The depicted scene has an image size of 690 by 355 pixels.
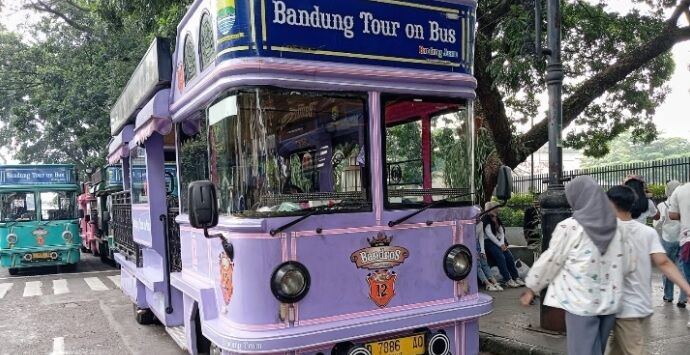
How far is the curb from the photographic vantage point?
205 inches

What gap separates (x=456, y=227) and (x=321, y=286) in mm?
1177

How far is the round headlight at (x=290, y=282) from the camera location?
338 cm

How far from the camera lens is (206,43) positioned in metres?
3.88

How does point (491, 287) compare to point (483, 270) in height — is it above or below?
below

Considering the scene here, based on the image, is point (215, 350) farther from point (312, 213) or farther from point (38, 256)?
point (38, 256)

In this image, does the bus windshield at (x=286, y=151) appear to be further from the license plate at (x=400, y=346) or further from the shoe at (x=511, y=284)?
the shoe at (x=511, y=284)

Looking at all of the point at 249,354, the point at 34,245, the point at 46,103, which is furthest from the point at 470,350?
the point at 46,103

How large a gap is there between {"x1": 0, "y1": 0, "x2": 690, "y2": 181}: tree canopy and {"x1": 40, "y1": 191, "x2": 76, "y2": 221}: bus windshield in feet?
14.1

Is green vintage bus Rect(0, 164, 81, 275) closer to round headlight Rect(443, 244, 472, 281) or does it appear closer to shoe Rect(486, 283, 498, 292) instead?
shoe Rect(486, 283, 498, 292)

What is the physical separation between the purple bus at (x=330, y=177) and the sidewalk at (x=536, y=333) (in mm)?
1541

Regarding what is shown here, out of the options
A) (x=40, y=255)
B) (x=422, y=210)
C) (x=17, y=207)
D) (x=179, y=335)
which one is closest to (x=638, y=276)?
(x=422, y=210)

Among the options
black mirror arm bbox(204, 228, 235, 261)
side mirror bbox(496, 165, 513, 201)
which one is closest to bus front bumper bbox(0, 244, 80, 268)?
black mirror arm bbox(204, 228, 235, 261)

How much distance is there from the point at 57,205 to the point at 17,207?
35.7 inches

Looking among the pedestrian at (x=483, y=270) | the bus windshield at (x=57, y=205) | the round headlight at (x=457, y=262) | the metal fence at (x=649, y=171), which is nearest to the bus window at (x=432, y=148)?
the round headlight at (x=457, y=262)
